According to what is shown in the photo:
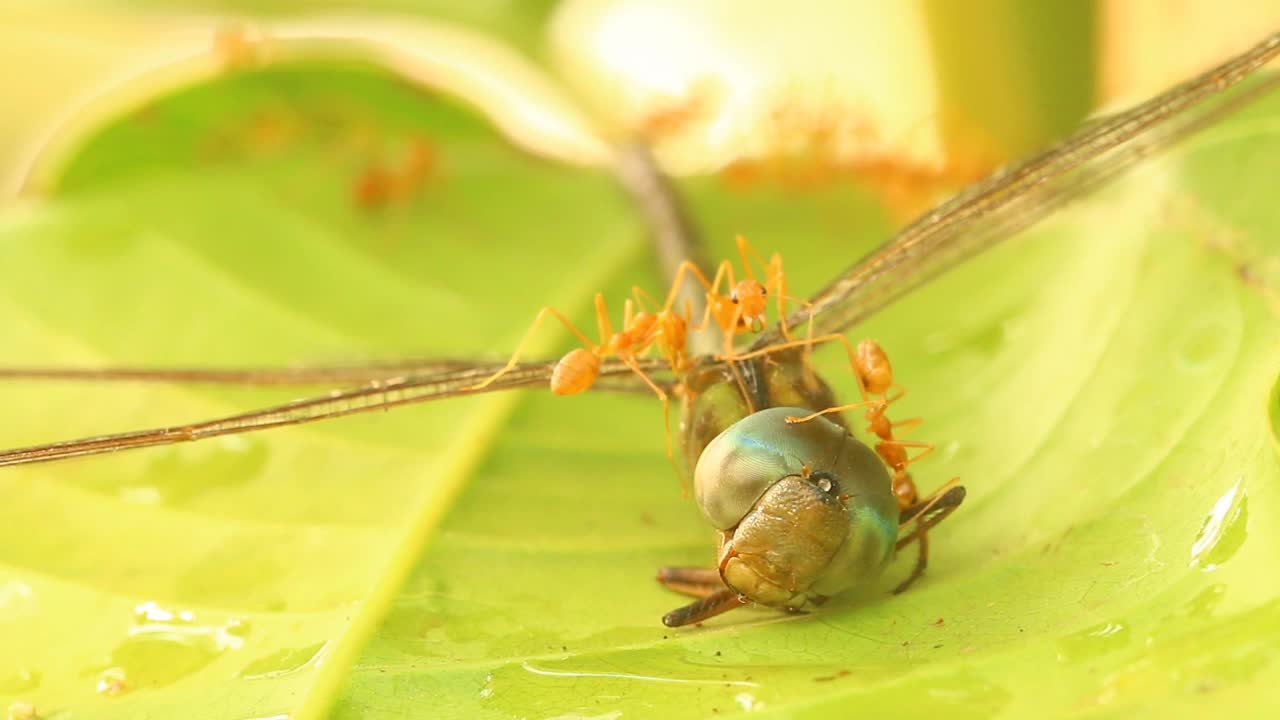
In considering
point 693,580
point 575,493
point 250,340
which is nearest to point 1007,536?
point 693,580

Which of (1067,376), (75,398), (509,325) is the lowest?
(1067,376)

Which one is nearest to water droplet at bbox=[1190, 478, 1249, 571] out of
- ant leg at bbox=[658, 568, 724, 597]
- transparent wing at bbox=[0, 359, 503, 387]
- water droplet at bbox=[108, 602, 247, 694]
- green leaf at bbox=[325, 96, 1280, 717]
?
green leaf at bbox=[325, 96, 1280, 717]

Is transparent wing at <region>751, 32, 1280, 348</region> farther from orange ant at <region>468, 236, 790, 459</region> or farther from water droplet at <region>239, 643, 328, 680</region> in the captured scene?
water droplet at <region>239, 643, 328, 680</region>

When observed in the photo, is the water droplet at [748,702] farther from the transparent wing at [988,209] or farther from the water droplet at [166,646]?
the water droplet at [166,646]

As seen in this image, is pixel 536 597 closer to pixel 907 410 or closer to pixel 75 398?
pixel 907 410

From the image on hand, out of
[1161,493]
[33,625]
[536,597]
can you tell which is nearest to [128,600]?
[33,625]
